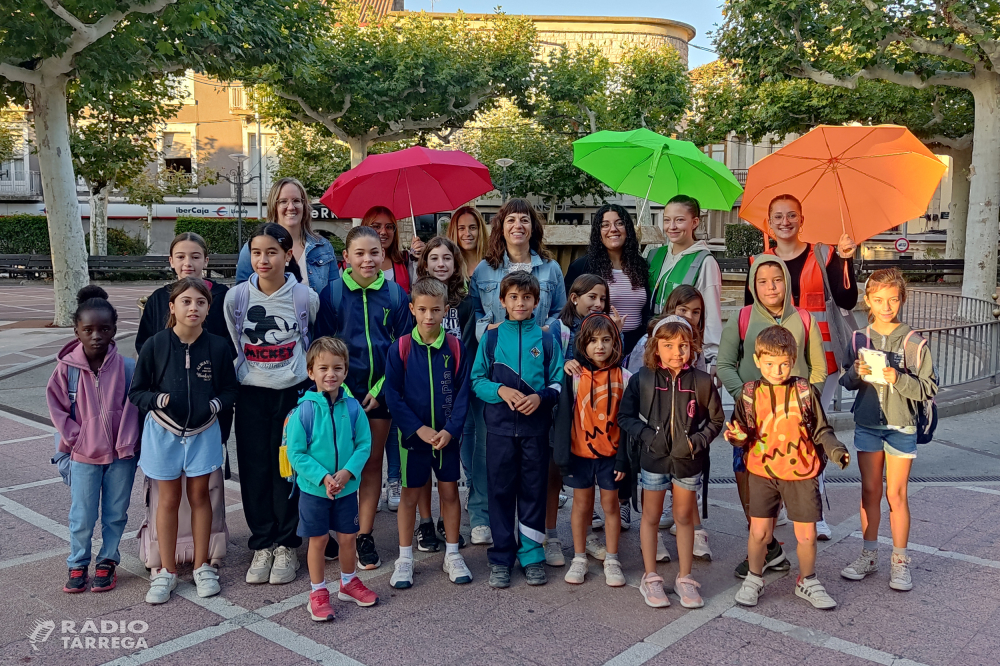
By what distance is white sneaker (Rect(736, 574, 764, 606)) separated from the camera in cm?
413

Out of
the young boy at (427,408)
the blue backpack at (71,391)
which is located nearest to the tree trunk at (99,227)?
the blue backpack at (71,391)

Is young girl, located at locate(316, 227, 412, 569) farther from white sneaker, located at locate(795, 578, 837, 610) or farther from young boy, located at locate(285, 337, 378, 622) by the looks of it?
white sneaker, located at locate(795, 578, 837, 610)

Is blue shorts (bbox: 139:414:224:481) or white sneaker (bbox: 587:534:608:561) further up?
blue shorts (bbox: 139:414:224:481)

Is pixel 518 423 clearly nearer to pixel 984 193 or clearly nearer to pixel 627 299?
pixel 627 299

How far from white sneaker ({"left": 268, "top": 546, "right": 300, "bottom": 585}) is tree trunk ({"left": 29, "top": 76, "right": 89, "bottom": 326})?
1179 centimetres

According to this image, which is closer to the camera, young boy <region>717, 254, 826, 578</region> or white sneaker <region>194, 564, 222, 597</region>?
white sneaker <region>194, 564, 222, 597</region>

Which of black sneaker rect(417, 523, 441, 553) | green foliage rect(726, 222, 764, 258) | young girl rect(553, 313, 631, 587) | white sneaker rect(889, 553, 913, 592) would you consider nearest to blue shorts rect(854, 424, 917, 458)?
white sneaker rect(889, 553, 913, 592)

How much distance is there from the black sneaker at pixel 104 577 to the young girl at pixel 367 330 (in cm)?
124

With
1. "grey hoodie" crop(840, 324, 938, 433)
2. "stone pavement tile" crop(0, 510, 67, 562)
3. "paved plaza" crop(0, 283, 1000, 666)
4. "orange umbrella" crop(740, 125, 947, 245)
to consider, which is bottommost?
"stone pavement tile" crop(0, 510, 67, 562)

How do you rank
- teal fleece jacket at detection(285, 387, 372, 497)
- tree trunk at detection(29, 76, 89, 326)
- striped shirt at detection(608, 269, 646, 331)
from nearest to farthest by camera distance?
teal fleece jacket at detection(285, 387, 372, 497)
striped shirt at detection(608, 269, 646, 331)
tree trunk at detection(29, 76, 89, 326)

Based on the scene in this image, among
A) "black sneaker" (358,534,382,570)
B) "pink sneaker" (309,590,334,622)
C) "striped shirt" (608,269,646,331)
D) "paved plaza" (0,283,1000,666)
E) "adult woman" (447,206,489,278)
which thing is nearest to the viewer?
"paved plaza" (0,283,1000,666)

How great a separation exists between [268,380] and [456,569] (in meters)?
Result: 1.37

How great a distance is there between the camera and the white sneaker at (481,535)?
501cm

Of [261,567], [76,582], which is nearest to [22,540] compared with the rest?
[76,582]
